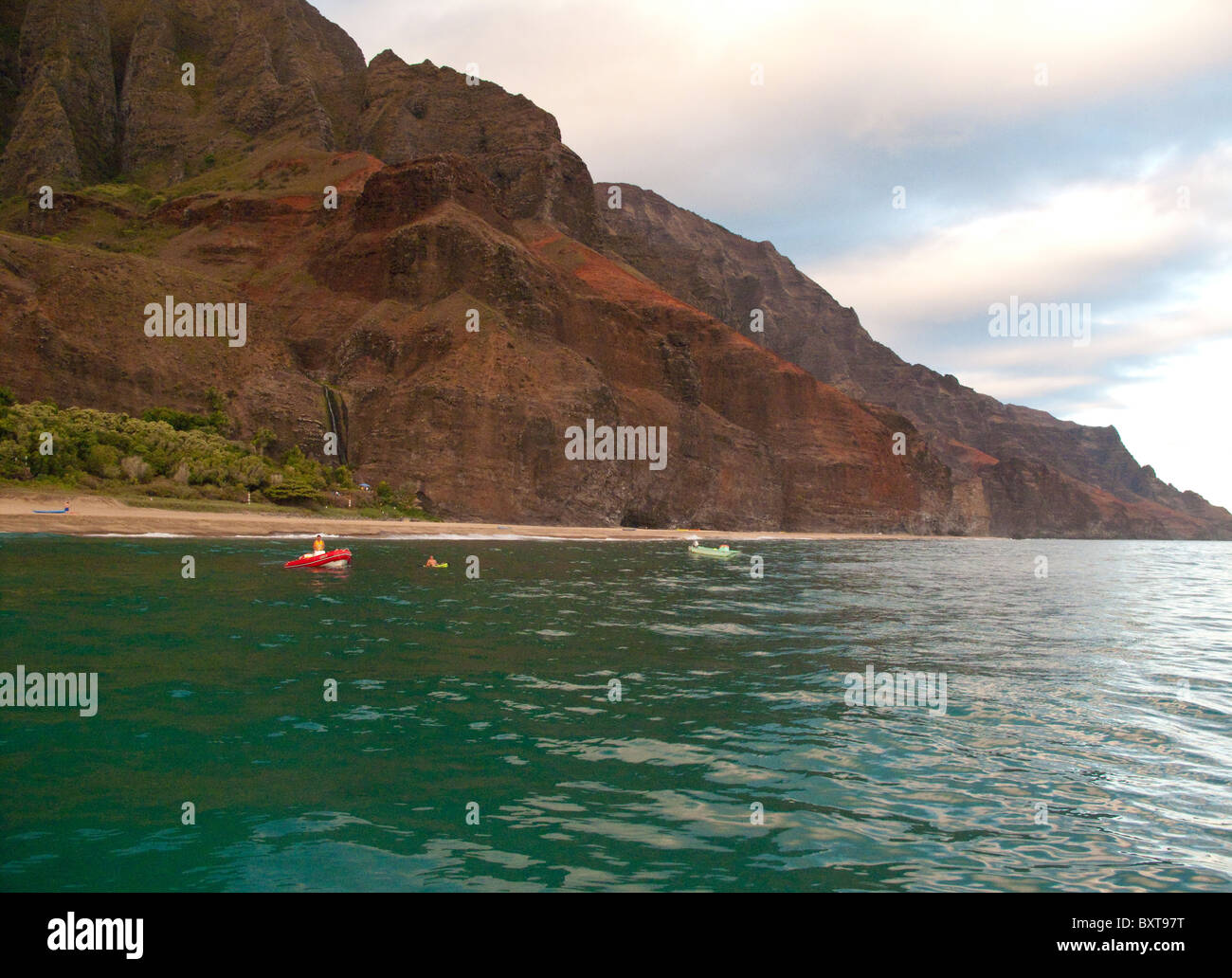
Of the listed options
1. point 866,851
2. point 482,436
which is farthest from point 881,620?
point 482,436

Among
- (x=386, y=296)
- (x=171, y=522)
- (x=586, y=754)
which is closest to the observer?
(x=586, y=754)

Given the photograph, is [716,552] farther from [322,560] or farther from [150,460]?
[150,460]

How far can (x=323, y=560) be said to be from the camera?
143 feet

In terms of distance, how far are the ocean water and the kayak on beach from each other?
45.2ft

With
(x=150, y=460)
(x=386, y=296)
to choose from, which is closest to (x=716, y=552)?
(x=150, y=460)

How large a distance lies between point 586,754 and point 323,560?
34768mm

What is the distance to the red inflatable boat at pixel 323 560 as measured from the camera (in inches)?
1700

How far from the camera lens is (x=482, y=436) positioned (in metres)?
110

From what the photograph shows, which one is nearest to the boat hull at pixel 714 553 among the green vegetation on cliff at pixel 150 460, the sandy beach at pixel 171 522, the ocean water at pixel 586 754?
the sandy beach at pixel 171 522

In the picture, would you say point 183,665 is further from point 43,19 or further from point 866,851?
point 43,19

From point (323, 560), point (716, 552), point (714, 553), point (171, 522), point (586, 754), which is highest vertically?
point (171, 522)

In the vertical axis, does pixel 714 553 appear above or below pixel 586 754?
above

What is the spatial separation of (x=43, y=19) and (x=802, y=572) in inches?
8711

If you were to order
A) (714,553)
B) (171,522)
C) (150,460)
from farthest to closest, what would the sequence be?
1. (150,460)
2. (714,553)
3. (171,522)
